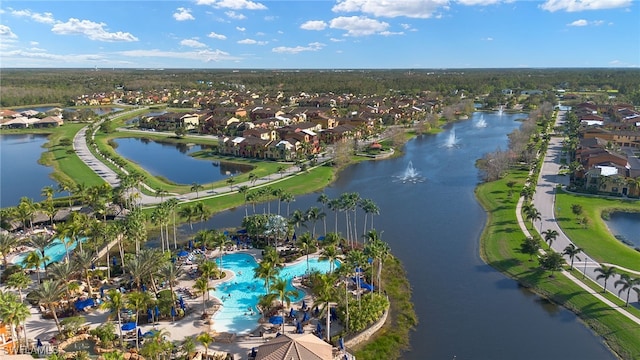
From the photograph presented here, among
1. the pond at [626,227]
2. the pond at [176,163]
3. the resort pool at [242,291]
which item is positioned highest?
the pond at [176,163]

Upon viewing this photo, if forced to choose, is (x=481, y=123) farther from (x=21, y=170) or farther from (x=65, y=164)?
(x=21, y=170)

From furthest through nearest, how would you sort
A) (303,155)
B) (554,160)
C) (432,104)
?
1. (432,104)
2. (303,155)
3. (554,160)

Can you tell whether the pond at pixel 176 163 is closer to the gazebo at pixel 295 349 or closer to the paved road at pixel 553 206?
the paved road at pixel 553 206

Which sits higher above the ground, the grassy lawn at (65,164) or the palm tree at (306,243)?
the grassy lawn at (65,164)

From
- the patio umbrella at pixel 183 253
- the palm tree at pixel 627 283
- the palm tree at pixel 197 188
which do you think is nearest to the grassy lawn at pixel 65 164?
the palm tree at pixel 197 188

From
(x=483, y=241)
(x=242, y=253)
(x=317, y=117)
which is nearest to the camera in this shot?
(x=242, y=253)

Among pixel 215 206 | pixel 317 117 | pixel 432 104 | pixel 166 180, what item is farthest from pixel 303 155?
pixel 432 104

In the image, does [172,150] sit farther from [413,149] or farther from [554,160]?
[554,160]

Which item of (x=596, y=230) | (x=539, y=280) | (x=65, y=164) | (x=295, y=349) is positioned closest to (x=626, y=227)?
(x=596, y=230)
